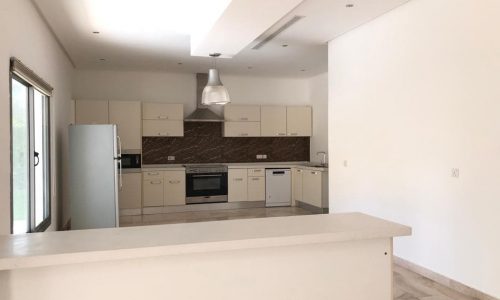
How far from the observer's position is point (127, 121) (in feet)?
23.2

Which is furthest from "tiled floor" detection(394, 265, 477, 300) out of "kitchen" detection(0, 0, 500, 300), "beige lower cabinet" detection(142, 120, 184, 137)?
"beige lower cabinet" detection(142, 120, 184, 137)

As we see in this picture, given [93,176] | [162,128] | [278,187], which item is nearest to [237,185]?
[278,187]

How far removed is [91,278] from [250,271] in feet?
2.50

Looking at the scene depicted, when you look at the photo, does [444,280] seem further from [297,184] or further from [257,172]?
[257,172]

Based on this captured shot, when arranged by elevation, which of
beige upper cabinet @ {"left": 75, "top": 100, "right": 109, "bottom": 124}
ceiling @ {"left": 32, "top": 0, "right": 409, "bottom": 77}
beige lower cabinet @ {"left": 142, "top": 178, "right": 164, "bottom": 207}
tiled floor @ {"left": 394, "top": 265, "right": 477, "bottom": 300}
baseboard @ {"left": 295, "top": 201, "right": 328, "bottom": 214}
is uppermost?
ceiling @ {"left": 32, "top": 0, "right": 409, "bottom": 77}

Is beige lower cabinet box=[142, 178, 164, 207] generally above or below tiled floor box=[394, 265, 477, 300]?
above

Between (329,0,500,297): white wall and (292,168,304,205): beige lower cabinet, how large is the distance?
2616mm

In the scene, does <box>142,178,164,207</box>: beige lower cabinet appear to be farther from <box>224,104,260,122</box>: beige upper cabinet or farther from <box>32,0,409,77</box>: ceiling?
<box>32,0,409,77</box>: ceiling

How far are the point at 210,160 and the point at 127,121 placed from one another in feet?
6.01

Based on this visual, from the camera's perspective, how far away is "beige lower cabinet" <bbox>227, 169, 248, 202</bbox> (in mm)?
7520

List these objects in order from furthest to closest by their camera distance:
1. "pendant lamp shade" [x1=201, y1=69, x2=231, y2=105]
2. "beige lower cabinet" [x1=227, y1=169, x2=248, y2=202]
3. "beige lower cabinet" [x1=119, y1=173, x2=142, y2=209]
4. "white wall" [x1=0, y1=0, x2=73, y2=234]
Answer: "beige lower cabinet" [x1=227, y1=169, x2=248, y2=202] → "beige lower cabinet" [x1=119, y1=173, x2=142, y2=209] → "pendant lamp shade" [x1=201, y1=69, x2=231, y2=105] → "white wall" [x1=0, y1=0, x2=73, y2=234]

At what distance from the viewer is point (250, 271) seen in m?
2.00

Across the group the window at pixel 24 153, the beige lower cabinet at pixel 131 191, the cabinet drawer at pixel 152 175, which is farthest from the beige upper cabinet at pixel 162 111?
the window at pixel 24 153

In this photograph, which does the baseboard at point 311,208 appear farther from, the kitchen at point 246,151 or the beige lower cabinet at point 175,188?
the beige lower cabinet at point 175,188
